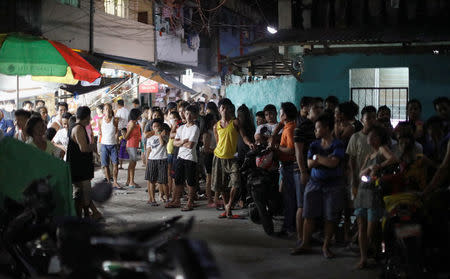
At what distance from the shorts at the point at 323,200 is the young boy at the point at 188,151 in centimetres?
348

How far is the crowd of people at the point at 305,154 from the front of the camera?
19.8 ft

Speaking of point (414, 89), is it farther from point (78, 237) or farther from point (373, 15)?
point (78, 237)

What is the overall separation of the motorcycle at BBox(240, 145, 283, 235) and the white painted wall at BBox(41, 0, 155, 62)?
439 inches

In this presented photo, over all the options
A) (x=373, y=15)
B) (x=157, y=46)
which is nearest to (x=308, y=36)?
(x=373, y=15)

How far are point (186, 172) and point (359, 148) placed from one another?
13.5 feet

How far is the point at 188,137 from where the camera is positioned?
31.5 ft

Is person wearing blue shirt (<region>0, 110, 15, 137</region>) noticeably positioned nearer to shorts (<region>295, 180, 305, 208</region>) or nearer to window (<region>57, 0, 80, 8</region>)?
window (<region>57, 0, 80, 8</region>)

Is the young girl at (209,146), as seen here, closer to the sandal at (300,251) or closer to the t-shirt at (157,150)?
the t-shirt at (157,150)

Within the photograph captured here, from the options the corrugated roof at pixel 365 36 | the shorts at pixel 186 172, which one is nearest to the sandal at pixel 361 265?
the shorts at pixel 186 172

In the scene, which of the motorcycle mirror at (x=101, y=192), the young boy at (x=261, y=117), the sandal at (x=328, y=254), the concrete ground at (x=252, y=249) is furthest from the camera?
the young boy at (x=261, y=117)

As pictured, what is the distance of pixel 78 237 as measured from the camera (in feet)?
11.5

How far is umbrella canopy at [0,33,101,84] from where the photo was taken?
10438mm

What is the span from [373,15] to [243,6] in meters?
Result: 22.4

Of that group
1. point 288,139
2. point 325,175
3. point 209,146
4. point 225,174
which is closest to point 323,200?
point 325,175
